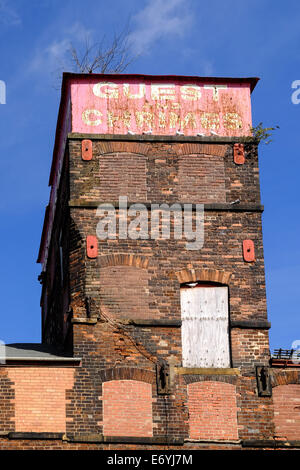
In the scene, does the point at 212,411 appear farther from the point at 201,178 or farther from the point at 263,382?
the point at 201,178

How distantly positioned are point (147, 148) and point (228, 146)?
208 centimetres

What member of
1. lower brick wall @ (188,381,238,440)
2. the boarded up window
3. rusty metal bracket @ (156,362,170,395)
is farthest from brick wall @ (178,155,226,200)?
lower brick wall @ (188,381,238,440)

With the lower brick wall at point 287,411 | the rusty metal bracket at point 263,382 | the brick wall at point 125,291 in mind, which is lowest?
the lower brick wall at point 287,411

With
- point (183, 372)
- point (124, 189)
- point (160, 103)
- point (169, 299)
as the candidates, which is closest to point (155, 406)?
point (183, 372)

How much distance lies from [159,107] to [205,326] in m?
5.77

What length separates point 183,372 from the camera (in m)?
24.8

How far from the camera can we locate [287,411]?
976 inches

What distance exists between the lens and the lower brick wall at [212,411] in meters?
24.3

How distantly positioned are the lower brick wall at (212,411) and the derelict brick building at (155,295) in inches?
1.0

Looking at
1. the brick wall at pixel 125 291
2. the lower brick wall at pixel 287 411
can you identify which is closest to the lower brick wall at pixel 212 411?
the lower brick wall at pixel 287 411

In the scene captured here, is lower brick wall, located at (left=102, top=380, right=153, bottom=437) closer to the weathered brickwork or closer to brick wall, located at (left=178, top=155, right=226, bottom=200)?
the weathered brickwork

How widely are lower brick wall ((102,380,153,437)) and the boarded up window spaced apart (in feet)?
4.45

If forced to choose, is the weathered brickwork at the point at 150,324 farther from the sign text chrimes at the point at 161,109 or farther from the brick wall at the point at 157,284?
the sign text chrimes at the point at 161,109

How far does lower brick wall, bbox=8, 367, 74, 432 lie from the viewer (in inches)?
941
